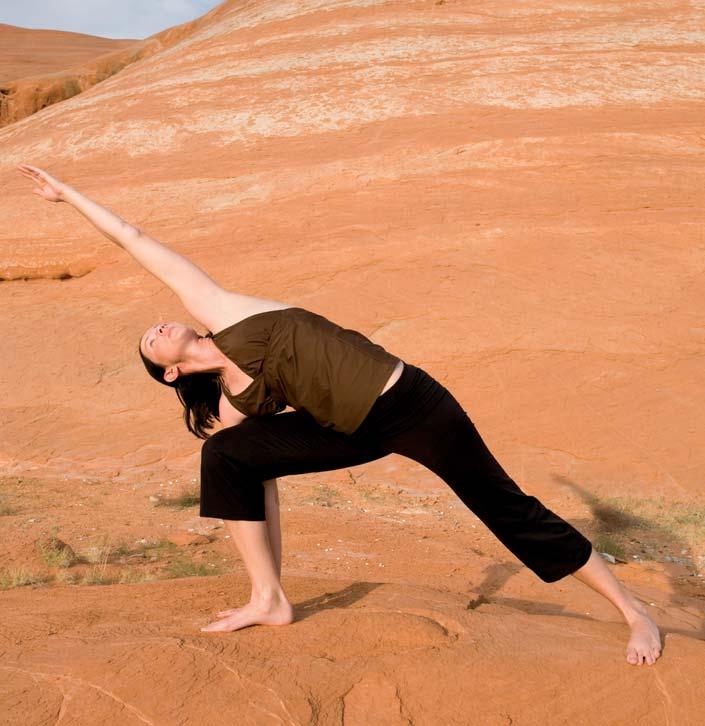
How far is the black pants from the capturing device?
8.72 feet

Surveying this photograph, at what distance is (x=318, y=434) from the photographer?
2.71 meters

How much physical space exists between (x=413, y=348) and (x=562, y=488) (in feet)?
5.45

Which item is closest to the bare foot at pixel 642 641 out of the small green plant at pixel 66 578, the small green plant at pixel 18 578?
the small green plant at pixel 66 578

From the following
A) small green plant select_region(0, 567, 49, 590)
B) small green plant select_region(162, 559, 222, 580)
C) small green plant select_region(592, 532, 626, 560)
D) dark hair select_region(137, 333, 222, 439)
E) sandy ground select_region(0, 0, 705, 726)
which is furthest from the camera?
small green plant select_region(592, 532, 626, 560)

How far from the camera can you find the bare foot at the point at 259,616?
2.76 meters

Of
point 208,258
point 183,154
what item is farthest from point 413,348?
point 183,154

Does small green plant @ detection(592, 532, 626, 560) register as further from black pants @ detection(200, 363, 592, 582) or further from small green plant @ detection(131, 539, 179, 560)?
black pants @ detection(200, 363, 592, 582)

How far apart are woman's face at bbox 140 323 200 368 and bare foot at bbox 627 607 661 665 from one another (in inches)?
62.4

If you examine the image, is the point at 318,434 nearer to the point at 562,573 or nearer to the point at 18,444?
the point at 562,573

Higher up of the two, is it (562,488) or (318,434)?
(318,434)

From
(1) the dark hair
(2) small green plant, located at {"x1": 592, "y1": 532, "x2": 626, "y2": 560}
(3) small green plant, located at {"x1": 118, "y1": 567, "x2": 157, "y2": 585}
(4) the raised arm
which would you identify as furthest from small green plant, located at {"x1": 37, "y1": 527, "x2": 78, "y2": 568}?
(2) small green plant, located at {"x1": 592, "y1": 532, "x2": 626, "y2": 560}

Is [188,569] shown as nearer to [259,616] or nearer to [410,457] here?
[259,616]

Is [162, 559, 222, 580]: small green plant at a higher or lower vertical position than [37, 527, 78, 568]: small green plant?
lower

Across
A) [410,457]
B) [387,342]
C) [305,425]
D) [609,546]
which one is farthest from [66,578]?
[387,342]
